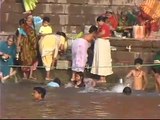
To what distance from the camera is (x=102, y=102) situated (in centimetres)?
989

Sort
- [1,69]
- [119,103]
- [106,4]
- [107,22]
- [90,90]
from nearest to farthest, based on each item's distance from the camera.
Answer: [119,103], [90,90], [1,69], [107,22], [106,4]

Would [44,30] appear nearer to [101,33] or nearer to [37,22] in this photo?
[37,22]

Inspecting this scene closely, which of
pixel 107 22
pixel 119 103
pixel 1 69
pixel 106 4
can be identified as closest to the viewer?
pixel 119 103

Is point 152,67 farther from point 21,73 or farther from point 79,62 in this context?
point 21,73

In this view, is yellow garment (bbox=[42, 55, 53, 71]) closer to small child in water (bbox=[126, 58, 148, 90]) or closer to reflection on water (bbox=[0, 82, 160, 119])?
reflection on water (bbox=[0, 82, 160, 119])

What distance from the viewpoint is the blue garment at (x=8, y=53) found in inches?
490

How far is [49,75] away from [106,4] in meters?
3.99

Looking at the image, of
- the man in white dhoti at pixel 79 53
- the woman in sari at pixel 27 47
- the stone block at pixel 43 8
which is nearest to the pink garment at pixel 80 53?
the man in white dhoti at pixel 79 53

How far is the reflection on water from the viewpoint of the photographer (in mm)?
8375

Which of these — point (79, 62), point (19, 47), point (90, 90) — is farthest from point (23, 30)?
point (90, 90)

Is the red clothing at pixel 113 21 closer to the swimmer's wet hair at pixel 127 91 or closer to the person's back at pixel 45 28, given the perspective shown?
the person's back at pixel 45 28

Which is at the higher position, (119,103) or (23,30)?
(23,30)

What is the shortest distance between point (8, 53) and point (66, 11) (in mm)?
3581

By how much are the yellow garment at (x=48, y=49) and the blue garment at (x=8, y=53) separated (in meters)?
0.64
